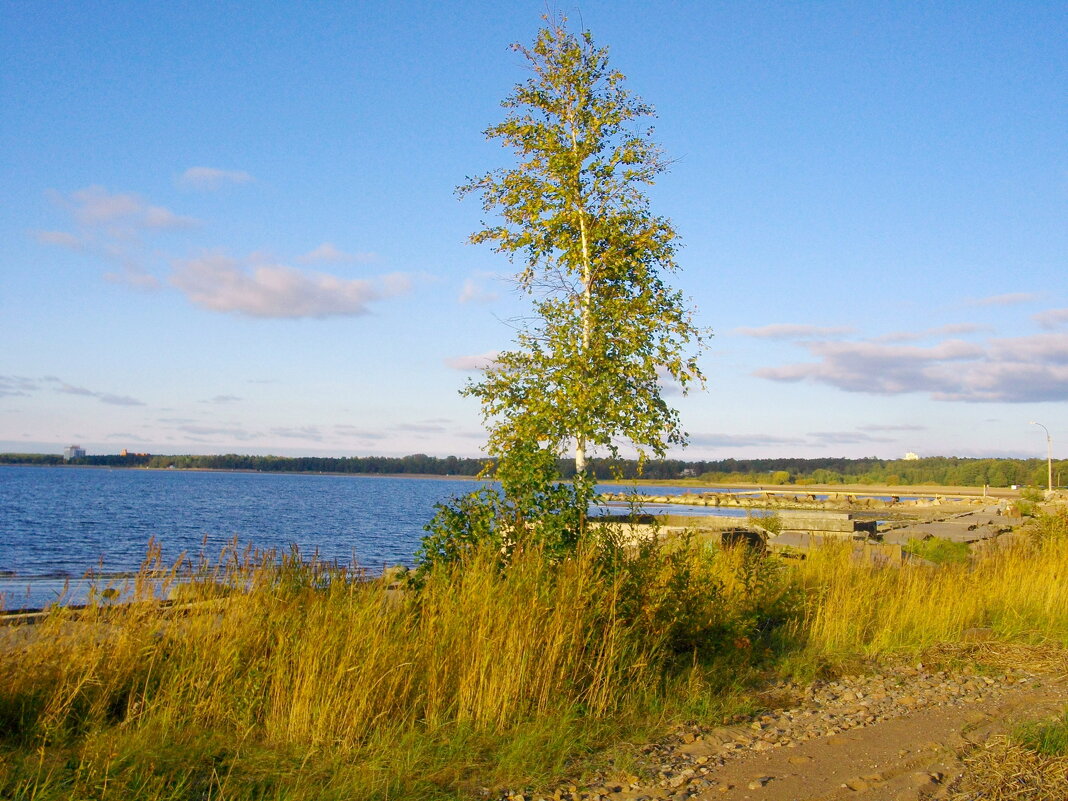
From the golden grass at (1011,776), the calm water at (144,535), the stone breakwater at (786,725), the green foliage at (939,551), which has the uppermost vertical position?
the green foliage at (939,551)

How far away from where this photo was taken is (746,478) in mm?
143375

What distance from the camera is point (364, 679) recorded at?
5.70m

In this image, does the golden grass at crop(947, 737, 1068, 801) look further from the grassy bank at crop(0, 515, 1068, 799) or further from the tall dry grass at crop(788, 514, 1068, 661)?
the tall dry grass at crop(788, 514, 1068, 661)

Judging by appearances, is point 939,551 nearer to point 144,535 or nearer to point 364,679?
point 364,679

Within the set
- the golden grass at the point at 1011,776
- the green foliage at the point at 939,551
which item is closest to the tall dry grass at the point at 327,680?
the golden grass at the point at 1011,776

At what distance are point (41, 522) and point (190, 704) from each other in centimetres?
4086

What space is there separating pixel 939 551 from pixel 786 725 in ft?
34.6

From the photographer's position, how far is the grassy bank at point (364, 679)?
4.88 m

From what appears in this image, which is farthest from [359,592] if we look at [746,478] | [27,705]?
[746,478]

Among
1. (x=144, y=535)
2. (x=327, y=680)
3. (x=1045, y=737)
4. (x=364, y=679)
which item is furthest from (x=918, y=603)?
(x=144, y=535)

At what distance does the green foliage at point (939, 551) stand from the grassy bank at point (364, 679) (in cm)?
797

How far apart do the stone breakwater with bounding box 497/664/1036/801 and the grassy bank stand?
281 millimetres

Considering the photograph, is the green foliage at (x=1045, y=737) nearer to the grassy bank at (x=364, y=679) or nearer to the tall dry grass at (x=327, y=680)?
the grassy bank at (x=364, y=679)

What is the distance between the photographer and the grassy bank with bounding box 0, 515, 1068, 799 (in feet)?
16.0
